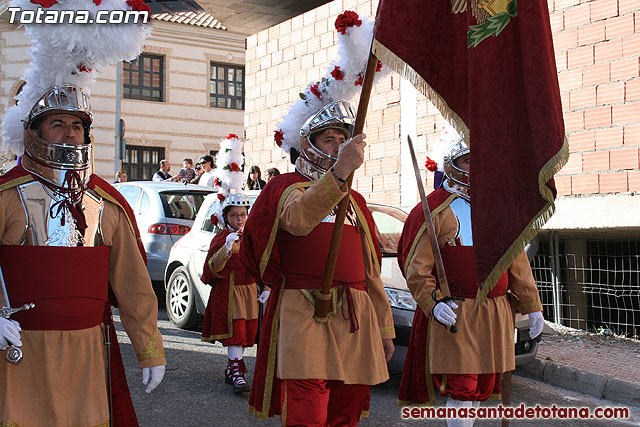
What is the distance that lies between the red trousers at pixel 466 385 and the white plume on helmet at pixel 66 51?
104 inches

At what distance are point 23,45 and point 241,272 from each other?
71.9 feet

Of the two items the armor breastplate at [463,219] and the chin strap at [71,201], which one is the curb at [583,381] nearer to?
Answer: the armor breastplate at [463,219]

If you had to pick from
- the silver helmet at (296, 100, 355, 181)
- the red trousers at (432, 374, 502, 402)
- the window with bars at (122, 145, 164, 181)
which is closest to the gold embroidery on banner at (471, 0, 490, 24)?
the silver helmet at (296, 100, 355, 181)

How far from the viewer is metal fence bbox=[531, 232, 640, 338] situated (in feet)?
29.3

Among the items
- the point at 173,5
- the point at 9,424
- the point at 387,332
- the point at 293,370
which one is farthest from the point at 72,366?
the point at 173,5

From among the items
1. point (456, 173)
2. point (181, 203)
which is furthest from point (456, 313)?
point (181, 203)

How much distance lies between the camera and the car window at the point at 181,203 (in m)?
10.7

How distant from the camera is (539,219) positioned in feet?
9.50

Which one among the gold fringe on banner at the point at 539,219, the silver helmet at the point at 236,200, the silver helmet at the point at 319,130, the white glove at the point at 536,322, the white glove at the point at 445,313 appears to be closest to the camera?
the gold fringe on banner at the point at 539,219

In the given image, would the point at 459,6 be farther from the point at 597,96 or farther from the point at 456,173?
the point at 597,96

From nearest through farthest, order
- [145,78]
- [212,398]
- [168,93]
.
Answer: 1. [212,398]
2. [145,78]
3. [168,93]

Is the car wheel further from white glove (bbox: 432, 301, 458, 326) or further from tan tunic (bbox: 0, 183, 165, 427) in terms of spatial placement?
tan tunic (bbox: 0, 183, 165, 427)

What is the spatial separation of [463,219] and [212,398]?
2791 mm
